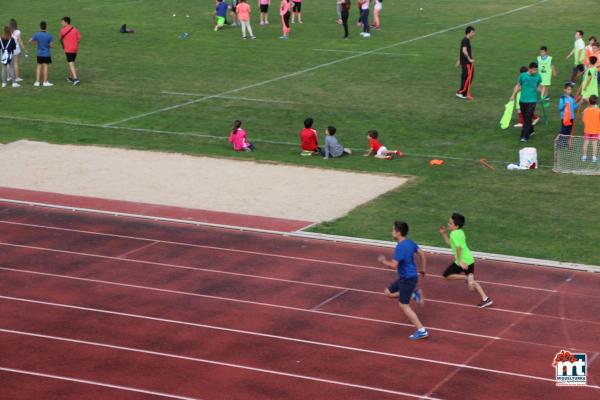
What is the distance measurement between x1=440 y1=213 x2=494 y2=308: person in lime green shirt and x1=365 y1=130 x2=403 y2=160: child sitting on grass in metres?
8.81

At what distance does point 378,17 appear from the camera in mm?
45938

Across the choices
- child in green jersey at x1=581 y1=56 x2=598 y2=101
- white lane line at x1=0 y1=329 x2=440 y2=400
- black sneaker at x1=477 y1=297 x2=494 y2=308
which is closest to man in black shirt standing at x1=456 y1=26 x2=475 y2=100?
child in green jersey at x1=581 y1=56 x2=598 y2=101

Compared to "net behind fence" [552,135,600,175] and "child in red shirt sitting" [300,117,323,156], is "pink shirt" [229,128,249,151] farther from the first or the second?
"net behind fence" [552,135,600,175]

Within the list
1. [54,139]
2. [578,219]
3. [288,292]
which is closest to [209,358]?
[288,292]

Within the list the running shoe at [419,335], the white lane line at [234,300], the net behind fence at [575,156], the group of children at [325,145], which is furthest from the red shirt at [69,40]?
the running shoe at [419,335]

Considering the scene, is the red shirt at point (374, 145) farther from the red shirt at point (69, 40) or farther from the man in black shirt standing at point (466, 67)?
the red shirt at point (69, 40)

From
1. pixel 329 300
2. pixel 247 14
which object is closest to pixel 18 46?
pixel 247 14

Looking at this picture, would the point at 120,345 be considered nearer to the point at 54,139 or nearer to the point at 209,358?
the point at 209,358

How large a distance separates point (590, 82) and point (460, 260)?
12.6m

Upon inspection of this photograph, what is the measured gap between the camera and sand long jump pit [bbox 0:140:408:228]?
22.9 m

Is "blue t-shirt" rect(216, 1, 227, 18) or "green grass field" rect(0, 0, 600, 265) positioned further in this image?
"blue t-shirt" rect(216, 1, 227, 18)

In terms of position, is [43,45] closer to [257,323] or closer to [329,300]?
[329,300]

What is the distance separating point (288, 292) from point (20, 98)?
17.5 m

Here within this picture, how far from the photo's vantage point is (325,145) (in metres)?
26.4
